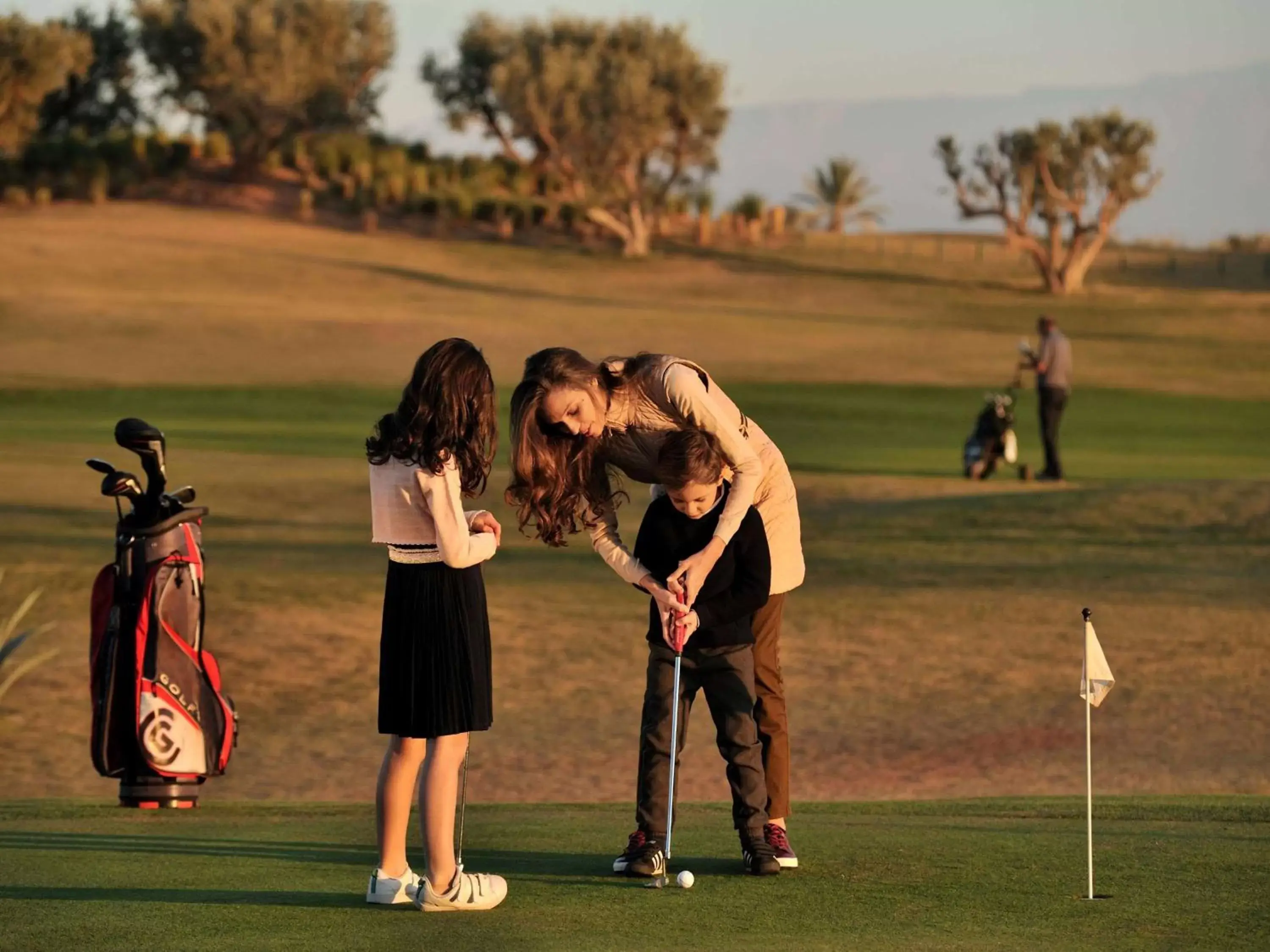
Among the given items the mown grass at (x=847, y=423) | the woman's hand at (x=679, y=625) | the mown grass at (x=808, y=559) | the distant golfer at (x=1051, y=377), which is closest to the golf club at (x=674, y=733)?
the woman's hand at (x=679, y=625)

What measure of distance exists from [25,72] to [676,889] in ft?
235

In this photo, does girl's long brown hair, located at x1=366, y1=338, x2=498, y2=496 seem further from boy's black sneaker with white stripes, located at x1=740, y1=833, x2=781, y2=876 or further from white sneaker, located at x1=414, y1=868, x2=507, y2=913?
boy's black sneaker with white stripes, located at x1=740, y1=833, x2=781, y2=876

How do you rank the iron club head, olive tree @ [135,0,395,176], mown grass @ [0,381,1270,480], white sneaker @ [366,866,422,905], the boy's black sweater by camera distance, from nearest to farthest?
white sneaker @ [366,866,422,905] < the boy's black sweater < the iron club head < mown grass @ [0,381,1270,480] < olive tree @ [135,0,395,176]

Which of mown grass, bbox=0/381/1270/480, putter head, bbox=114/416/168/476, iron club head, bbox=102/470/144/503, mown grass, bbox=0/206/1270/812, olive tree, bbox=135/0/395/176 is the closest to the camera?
iron club head, bbox=102/470/144/503

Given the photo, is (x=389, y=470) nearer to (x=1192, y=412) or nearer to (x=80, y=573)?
(x=80, y=573)

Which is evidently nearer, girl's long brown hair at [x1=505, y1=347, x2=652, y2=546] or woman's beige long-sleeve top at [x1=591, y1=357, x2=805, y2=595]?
girl's long brown hair at [x1=505, y1=347, x2=652, y2=546]

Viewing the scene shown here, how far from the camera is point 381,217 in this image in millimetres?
72750

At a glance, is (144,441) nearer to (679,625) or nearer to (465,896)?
(679,625)

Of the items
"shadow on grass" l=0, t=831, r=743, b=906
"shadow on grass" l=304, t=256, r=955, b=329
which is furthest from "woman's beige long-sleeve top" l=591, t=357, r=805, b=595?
"shadow on grass" l=304, t=256, r=955, b=329

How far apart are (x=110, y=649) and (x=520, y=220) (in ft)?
215

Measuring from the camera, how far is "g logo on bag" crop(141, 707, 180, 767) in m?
8.70

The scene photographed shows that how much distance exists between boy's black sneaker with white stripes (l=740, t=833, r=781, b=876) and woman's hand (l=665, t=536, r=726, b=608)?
2.51 feet

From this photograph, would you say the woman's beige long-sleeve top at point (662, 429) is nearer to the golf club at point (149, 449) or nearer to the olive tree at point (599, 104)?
the golf club at point (149, 449)

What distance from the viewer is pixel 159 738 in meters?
8.72
